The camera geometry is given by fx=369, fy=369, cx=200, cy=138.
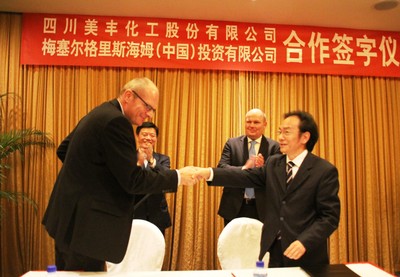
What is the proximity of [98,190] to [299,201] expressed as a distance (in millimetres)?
1074

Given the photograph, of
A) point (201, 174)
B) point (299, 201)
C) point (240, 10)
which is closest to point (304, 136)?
point (299, 201)

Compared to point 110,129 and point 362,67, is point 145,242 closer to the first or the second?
point 110,129

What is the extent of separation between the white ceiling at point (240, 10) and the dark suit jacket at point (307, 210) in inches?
97.2

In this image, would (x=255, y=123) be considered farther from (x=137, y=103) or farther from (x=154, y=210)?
(x=137, y=103)

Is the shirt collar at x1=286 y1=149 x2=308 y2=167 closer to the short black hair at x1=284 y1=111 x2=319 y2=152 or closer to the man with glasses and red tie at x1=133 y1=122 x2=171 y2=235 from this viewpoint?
the short black hair at x1=284 y1=111 x2=319 y2=152

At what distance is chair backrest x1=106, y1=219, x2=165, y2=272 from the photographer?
6.60 ft

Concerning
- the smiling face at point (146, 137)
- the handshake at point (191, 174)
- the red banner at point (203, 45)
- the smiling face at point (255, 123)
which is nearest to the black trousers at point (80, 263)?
the handshake at point (191, 174)

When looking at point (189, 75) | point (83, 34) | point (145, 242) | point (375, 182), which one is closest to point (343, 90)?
point (375, 182)

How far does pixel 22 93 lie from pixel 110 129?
308 centimetres

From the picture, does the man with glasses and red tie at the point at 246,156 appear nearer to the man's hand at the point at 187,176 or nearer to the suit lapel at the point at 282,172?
the suit lapel at the point at 282,172

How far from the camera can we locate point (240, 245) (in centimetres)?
213

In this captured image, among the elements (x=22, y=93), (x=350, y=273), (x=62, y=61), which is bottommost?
(x=350, y=273)

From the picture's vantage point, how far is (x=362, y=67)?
15.0 ft

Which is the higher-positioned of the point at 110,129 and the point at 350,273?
the point at 110,129
